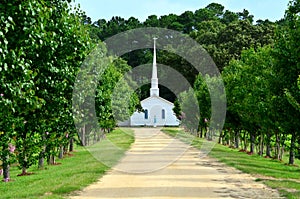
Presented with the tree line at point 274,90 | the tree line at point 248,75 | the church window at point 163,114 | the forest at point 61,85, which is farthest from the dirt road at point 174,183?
the church window at point 163,114

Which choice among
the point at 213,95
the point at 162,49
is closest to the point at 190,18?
the point at 162,49

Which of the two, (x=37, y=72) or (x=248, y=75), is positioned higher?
(x=248, y=75)

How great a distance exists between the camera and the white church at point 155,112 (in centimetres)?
8962

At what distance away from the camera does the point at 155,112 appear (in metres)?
91.2

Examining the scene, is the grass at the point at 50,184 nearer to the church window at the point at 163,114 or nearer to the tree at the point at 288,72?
the tree at the point at 288,72

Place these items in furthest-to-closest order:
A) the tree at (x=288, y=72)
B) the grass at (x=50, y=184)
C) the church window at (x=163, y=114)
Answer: the church window at (x=163, y=114)
the tree at (x=288, y=72)
the grass at (x=50, y=184)

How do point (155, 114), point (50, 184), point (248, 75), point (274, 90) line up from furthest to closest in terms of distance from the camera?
1. point (155, 114)
2. point (248, 75)
3. point (274, 90)
4. point (50, 184)

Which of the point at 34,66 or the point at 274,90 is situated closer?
the point at 34,66

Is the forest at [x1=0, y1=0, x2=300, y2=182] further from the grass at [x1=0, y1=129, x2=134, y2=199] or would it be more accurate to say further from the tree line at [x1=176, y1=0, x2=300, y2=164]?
the grass at [x1=0, y1=129, x2=134, y2=199]

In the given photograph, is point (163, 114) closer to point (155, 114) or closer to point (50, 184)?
point (155, 114)

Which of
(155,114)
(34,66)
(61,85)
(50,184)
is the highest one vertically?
(155,114)

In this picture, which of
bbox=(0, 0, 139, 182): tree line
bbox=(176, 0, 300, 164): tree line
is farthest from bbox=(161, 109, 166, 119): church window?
bbox=(0, 0, 139, 182): tree line

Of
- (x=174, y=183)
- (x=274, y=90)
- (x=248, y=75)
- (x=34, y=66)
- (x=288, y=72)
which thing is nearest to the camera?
(x=34, y=66)

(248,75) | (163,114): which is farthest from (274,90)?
(163,114)
